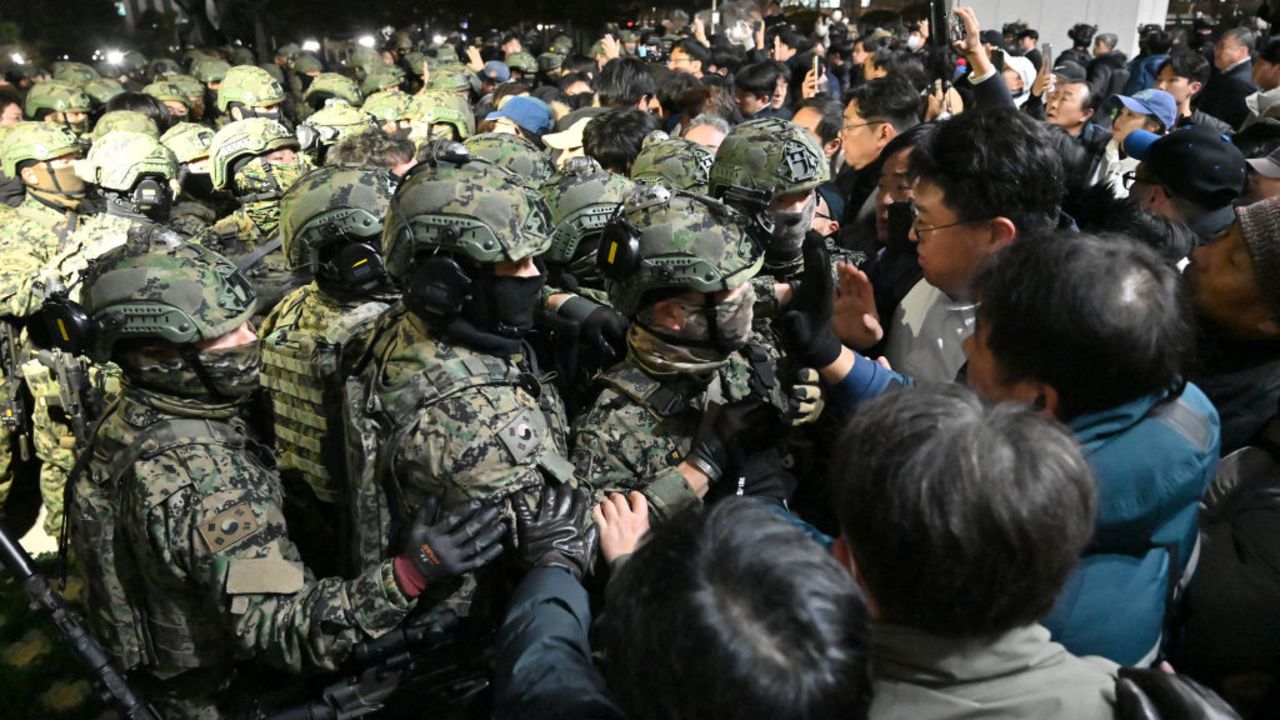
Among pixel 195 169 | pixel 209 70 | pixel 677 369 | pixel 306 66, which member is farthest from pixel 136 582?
pixel 306 66

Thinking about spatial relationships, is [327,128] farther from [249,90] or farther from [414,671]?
[414,671]

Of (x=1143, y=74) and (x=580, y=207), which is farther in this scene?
(x=1143, y=74)

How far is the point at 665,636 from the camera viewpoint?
1.18m

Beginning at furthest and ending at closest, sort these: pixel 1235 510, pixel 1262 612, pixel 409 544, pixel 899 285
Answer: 1. pixel 899 285
2. pixel 409 544
3. pixel 1235 510
4. pixel 1262 612

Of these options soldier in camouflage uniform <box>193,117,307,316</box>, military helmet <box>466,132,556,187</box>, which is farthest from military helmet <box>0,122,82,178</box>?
military helmet <box>466,132,556,187</box>

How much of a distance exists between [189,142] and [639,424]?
6157mm

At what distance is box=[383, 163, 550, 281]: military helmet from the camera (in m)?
2.63

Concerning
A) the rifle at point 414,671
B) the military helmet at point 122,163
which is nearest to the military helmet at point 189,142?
the military helmet at point 122,163

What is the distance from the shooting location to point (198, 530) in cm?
229

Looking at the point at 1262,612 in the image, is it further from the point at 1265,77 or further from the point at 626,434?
the point at 1265,77

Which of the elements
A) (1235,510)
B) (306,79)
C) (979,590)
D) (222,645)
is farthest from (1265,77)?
(306,79)

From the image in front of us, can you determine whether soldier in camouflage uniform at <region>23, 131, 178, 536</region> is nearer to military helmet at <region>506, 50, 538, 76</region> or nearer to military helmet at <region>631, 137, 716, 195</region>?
military helmet at <region>631, 137, 716, 195</region>

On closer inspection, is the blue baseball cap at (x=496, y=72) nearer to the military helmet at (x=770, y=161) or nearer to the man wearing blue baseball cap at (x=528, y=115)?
the man wearing blue baseball cap at (x=528, y=115)

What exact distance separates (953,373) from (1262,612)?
121 cm
